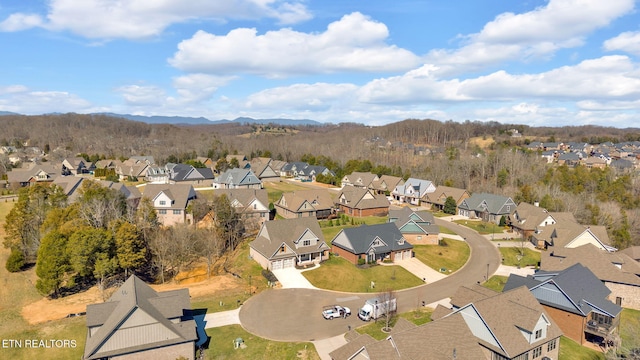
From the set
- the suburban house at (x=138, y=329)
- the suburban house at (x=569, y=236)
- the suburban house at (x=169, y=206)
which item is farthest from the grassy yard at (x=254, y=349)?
the suburban house at (x=569, y=236)

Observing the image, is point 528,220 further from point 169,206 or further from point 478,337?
point 169,206

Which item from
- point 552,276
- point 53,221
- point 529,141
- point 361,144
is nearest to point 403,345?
point 552,276

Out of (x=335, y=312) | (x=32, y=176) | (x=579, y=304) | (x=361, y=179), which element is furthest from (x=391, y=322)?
(x=32, y=176)

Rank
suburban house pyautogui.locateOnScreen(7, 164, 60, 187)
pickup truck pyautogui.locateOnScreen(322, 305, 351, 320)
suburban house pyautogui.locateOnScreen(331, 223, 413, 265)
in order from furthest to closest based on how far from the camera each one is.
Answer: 1. suburban house pyautogui.locateOnScreen(7, 164, 60, 187)
2. suburban house pyautogui.locateOnScreen(331, 223, 413, 265)
3. pickup truck pyautogui.locateOnScreen(322, 305, 351, 320)

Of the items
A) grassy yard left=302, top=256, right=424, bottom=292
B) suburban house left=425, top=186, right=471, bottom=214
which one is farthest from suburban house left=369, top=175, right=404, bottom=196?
grassy yard left=302, top=256, right=424, bottom=292

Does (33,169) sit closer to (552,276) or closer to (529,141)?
(552,276)

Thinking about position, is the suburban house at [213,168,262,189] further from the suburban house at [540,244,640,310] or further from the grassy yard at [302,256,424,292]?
the suburban house at [540,244,640,310]

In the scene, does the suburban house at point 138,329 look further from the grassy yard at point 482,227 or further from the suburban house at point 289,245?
the grassy yard at point 482,227
